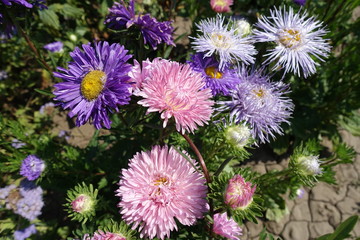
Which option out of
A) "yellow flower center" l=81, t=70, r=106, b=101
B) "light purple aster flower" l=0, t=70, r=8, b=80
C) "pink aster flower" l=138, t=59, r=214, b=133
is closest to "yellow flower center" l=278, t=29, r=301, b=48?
"pink aster flower" l=138, t=59, r=214, b=133

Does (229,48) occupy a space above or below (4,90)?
above

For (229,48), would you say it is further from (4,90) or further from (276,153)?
(4,90)

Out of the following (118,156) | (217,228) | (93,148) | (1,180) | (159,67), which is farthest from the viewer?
(1,180)

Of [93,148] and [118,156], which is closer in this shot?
[118,156]

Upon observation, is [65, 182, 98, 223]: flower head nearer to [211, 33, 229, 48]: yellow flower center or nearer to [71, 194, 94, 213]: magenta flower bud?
[71, 194, 94, 213]: magenta flower bud

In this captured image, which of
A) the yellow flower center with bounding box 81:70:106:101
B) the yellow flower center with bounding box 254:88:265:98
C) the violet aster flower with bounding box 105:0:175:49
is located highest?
the violet aster flower with bounding box 105:0:175:49

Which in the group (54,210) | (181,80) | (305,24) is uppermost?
(305,24)

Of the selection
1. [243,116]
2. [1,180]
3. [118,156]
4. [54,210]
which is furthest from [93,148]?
[243,116]

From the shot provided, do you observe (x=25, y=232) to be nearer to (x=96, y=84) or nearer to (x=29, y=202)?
(x=29, y=202)
